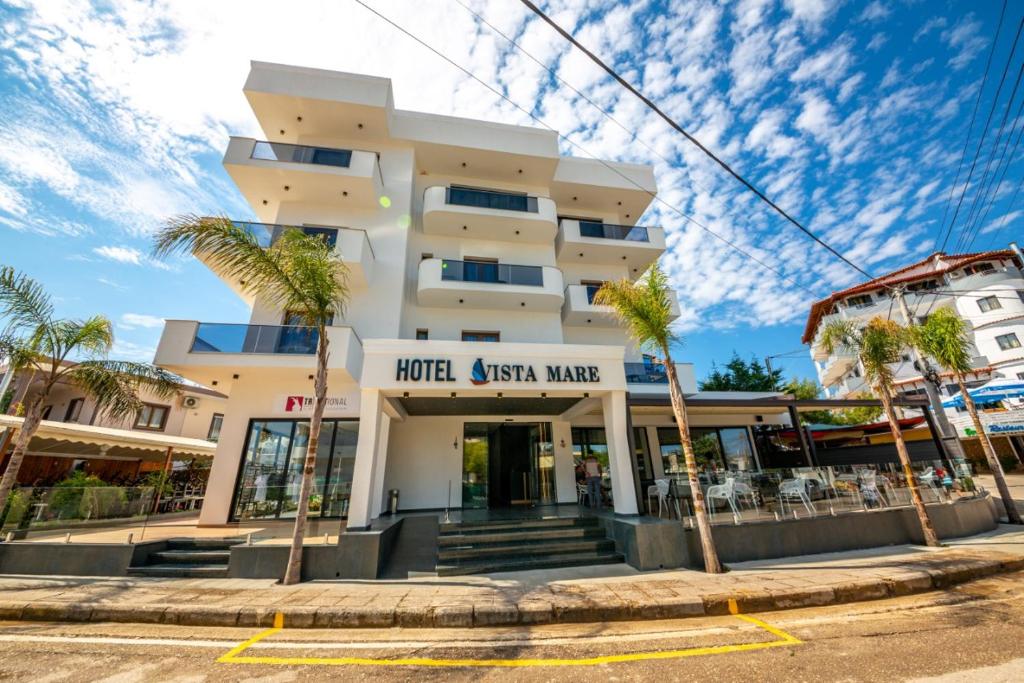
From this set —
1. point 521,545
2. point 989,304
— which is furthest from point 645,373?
point 989,304

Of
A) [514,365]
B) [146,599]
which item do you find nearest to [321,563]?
[146,599]

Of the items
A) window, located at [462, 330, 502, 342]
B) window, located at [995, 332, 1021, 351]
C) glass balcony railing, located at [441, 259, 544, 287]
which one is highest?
window, located at [995, 332, 1021, 351]

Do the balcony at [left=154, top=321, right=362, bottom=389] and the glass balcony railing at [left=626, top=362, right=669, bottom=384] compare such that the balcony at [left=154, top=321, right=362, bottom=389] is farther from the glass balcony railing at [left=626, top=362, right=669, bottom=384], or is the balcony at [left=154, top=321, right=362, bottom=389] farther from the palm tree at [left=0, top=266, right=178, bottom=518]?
the glass balcony railing at [left=626, top=362, right=669, bottom=384]

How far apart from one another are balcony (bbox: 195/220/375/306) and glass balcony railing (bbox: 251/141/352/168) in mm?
2619

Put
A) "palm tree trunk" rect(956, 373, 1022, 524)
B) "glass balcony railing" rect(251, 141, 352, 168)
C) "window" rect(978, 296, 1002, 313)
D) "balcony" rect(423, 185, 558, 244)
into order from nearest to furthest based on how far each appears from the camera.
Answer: "palm tree trunk" rect(956, 373, 1022, 524) → "glass balcony railing" rect(251, 141, 352, 168) → "balcony" rect(423, 185, 558, 244) → "window" rect(978, 296, 1002, 313)

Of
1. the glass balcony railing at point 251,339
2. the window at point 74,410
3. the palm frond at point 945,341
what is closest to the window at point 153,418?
the window at point 74,410

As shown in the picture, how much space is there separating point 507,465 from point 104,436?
14.4 meters

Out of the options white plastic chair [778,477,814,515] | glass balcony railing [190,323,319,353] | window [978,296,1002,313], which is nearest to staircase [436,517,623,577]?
white plastic chair [778,477,814,515]

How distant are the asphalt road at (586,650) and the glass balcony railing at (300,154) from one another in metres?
14.0

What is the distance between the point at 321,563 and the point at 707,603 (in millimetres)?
6718

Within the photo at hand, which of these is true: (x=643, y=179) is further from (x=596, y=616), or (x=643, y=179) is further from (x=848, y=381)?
(x=848, y=381)

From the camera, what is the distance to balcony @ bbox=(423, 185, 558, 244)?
15906 mm

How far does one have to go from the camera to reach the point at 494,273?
15.3m

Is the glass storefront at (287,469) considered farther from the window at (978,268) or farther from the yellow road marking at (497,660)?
the window at (978,268)
